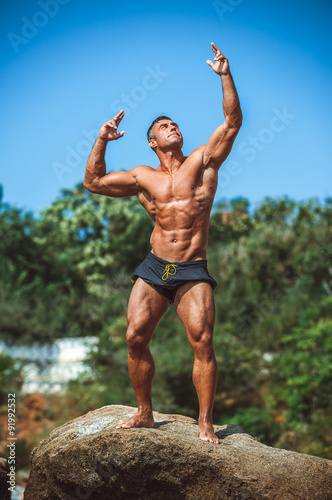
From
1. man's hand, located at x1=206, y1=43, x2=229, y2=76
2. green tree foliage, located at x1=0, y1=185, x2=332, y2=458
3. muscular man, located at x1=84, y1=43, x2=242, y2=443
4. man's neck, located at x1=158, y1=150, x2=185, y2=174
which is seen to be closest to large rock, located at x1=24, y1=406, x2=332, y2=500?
muscular man, located at x1=84, y1=43, x2=242, y2=443

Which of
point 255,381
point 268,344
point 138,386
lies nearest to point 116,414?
point 138,386

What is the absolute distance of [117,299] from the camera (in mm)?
15391

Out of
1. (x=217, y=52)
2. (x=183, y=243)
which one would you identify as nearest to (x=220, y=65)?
(x=217, y=52)

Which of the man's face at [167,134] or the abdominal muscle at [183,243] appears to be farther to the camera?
the man's face at [167,134]

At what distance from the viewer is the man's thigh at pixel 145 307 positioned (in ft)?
15.1

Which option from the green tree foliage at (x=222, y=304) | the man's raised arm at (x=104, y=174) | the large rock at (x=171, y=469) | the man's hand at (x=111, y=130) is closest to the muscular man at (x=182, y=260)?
the man's raised arm at (x=104, y=174)

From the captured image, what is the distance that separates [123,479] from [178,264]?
6.10 feet

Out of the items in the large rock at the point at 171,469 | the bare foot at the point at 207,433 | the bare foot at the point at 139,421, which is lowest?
the large rock at the point at 171,469

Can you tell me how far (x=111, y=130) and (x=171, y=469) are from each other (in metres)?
3.25

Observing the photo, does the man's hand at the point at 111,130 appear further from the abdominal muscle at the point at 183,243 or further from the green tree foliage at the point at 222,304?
the green tree foliage at the point at 222,304

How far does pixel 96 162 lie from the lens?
5172 mm

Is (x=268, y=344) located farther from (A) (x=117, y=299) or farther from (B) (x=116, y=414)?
(B) (x=116, y=414)

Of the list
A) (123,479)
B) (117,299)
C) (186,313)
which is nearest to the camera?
(123,479)

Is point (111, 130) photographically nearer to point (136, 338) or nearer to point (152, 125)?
point (152, 125)
